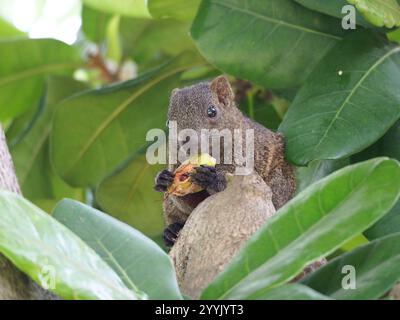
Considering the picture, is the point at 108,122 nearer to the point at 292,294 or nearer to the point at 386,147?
the point at 386,147

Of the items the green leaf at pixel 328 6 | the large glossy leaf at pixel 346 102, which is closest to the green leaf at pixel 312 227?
the large glossy leaf at pixel 346 102

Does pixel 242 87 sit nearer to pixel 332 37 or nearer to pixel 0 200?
pixel 332 37

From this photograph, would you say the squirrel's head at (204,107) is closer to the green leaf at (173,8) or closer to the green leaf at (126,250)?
the green leaf at (173,8)

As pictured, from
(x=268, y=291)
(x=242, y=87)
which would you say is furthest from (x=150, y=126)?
(x=268, y=291)

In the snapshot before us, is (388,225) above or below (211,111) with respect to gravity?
below

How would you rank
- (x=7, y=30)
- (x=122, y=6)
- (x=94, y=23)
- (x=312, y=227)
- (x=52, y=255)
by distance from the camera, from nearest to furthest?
(x=52, y=255) < (x=312, y=227) < (x=122, y=6) < (x=94, y=23) < (x=7, y=30)

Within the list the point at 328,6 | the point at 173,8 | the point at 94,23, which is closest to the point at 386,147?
the point at 328,6
